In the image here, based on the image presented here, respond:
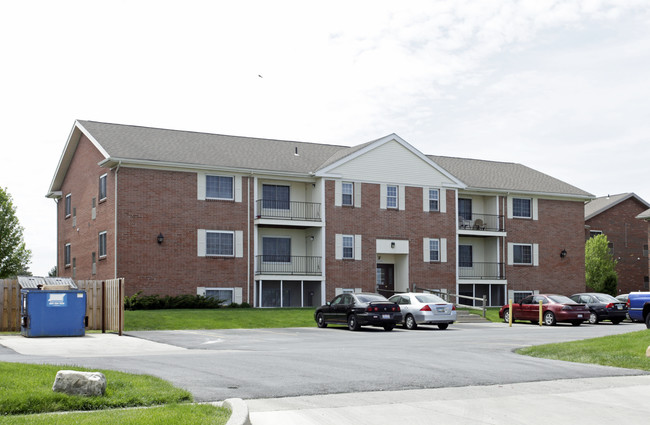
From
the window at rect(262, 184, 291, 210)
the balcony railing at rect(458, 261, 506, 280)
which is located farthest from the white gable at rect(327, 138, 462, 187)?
the balcony railing at rect(458, 261, 506, 280)

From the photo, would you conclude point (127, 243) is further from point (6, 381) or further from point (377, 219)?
point (6, 381)

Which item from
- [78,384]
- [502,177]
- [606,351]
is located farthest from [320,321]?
[502,177]

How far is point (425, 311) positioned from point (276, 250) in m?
12.5

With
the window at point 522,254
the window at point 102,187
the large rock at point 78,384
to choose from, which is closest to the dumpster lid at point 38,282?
the window at point 102,187

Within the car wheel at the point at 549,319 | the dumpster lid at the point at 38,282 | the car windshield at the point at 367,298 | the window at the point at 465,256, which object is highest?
the window at the point at 465,256

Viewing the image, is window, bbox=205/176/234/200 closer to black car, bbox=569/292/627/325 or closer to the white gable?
the white gable

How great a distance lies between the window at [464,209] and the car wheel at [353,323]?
60.6 ft

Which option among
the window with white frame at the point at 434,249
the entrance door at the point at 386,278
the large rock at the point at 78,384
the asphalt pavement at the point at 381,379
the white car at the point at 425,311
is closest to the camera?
the large rock at the point at 78,384

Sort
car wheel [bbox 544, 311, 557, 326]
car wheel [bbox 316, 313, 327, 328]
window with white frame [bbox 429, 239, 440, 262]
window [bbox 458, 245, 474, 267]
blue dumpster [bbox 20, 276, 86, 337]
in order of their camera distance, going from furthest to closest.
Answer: window [bbox 458, 245, 474, 267], window with white frame [bbox 429, 239, 440, 262], car wheel [bbox 544, 311, 557, 326], car wheel [bbox 316, 313, 327, 328], blue dumpster [bbox 20, 276, 86, 337]

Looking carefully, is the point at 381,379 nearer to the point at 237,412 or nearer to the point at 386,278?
the point at 237,412

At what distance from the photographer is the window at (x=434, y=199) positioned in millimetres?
41625

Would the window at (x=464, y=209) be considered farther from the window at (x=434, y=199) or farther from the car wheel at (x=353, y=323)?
the car wheel at (x=353, y=323)

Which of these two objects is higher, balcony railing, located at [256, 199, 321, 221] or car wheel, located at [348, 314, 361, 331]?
balcony railing, located at [256, 199, 321, 221]

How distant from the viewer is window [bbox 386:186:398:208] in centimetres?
4031
